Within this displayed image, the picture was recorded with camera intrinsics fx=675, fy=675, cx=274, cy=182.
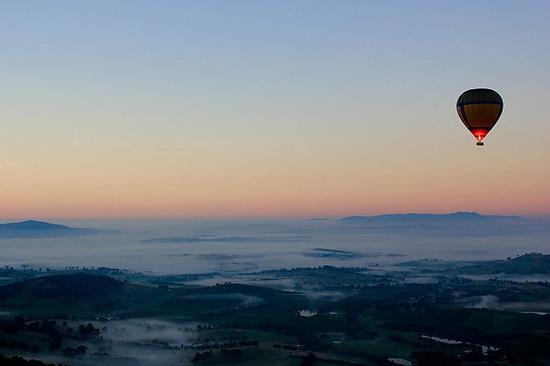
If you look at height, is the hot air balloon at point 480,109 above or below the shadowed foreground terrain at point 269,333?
above

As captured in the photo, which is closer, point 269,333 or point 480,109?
point 480,109

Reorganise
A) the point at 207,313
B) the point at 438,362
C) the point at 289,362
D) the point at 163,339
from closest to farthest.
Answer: the point at 289,362 < the point at 438,362 < the point at 163,339 < the point at 207,313

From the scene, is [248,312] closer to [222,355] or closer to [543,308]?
[222,355]

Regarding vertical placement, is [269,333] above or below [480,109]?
Answer: below

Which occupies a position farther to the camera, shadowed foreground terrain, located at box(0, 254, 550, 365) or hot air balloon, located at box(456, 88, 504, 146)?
shadowed foreground terrain, located at box(0, 254, 550, 365)

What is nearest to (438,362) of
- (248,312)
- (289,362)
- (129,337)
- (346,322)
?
(289,362)

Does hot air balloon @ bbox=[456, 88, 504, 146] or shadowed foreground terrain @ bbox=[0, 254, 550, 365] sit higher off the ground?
hot air balloon @ bbox=[456, 88, 504, 146]

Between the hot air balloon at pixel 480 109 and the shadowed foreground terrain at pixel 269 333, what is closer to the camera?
the hot air balloon at pixel 480 109

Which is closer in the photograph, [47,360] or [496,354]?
[47,360]
